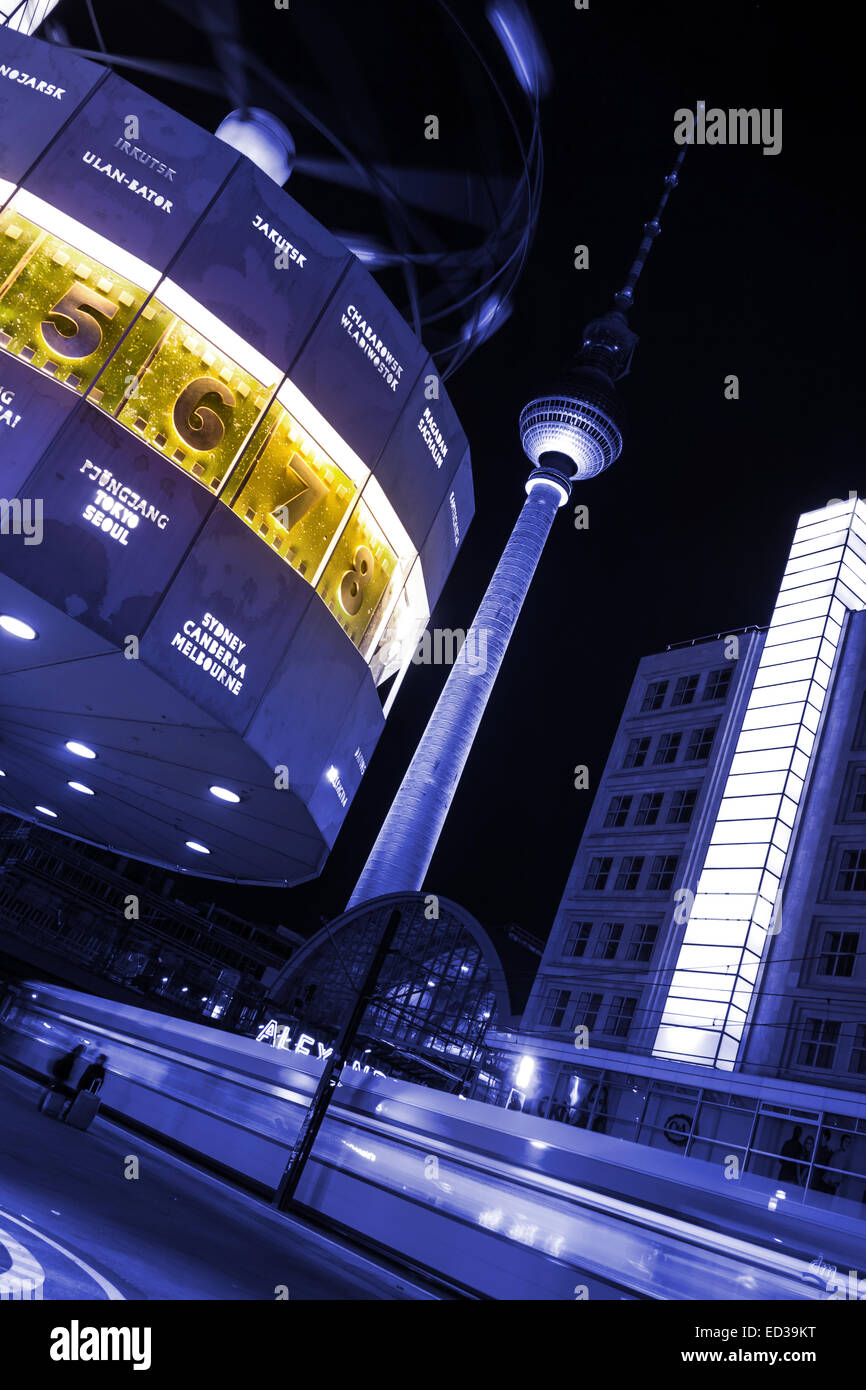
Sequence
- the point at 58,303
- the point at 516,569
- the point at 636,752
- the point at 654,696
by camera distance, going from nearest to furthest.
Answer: the point at 58,303, the point at 636,752, the point at 654,696, the point at 516,569

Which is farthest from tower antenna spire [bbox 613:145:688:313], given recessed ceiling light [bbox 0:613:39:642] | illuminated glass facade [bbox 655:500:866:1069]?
recessed ceiling light [bbox 0:613:39:642]

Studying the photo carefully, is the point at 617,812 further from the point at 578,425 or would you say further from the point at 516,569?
the point at 578,425

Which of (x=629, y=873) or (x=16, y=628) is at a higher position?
(x=629, y=873)

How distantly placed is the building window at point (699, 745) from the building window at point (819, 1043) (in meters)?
16.1

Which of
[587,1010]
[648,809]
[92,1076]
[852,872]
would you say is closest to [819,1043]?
[852,872]

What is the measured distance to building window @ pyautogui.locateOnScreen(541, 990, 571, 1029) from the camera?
45.3m

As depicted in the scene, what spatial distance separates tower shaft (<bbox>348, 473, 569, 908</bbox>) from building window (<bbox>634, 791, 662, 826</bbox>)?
17573mm

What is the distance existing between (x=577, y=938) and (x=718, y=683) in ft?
51.1

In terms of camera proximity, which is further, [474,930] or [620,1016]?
[620,1016]

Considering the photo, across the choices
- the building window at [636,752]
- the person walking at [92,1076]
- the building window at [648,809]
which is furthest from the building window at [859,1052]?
the person walking at [92,1076]

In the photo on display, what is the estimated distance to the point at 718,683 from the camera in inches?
2020

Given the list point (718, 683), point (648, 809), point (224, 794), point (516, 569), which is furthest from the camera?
point (516, 569)

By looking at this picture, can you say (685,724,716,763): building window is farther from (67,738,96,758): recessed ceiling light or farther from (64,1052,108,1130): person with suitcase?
(67,738,96,758): recessed ceiling light

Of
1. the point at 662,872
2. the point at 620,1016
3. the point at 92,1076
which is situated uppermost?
the point at 662,872
